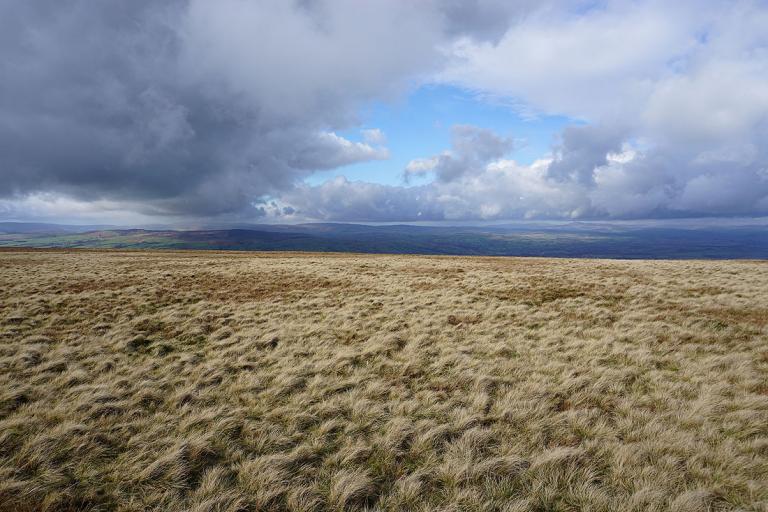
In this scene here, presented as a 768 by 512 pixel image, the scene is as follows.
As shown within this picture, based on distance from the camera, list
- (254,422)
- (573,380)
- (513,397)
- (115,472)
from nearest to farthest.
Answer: (115,472) → (254,422) → (513,397) → (573,380)

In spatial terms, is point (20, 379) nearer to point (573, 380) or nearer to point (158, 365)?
point (158, 365)

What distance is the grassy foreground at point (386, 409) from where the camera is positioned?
185 inches

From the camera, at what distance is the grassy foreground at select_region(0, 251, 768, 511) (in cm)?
470

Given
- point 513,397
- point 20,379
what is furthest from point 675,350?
point 20,379

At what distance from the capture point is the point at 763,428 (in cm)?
609

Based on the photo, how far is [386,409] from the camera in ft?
23.1

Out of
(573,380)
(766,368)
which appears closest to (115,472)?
(573,380)

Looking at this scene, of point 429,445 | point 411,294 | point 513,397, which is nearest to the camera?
point 429,445

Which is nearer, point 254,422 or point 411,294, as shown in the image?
point 254,422

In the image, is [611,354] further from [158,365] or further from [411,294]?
[158,365]

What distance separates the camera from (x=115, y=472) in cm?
500

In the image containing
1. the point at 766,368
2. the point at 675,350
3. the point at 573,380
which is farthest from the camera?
the point at 675,350

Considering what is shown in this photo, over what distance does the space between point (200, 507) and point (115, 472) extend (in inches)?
73.0

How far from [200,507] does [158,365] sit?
6578mm
